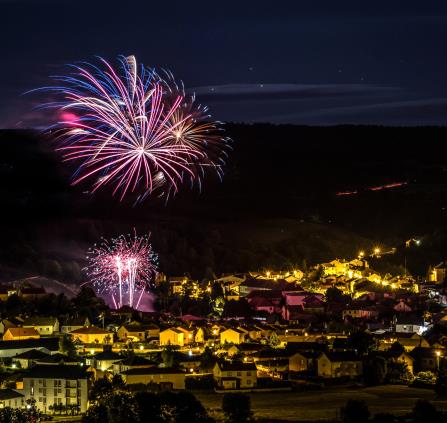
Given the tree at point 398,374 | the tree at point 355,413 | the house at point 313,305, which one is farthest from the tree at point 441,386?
the house at point 313,305

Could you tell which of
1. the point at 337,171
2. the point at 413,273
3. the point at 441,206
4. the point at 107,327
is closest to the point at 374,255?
the point at 413,273

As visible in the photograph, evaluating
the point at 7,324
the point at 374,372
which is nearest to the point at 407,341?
the point at 374,372

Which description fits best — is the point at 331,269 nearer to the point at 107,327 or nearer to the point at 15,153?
the point at 107,327

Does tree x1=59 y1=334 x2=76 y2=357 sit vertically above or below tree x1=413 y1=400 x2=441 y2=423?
above

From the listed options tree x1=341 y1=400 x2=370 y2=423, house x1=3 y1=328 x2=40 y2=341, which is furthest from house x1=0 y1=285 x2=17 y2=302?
tree x1=341 y1=400 x2=370 y2=423

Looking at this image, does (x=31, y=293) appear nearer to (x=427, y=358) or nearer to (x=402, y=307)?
(x=402, y=307)

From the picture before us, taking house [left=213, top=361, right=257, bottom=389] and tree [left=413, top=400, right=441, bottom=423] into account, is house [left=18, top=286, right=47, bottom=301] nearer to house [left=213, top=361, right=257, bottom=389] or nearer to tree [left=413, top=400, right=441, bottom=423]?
house [left=213, top=361, right=257, bottom=389]
